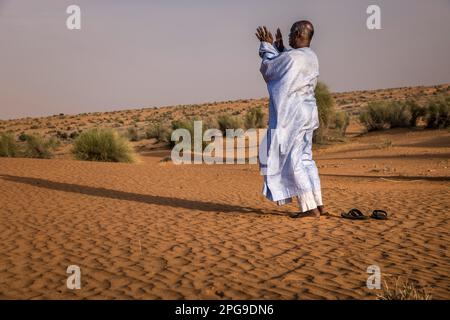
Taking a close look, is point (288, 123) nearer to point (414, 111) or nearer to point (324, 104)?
point (324, 104)

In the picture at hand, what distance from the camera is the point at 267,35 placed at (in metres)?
6.33

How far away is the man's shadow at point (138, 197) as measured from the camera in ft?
26.2

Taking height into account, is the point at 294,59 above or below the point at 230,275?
above

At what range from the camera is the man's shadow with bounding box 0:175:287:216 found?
800cm

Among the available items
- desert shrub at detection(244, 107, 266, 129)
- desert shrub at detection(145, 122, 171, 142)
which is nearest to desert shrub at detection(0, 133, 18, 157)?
desert shrub at detection(145, 122, 171, 142)

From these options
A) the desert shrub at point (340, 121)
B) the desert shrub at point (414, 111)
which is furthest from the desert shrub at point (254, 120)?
the desert shrub at point (414, 111)

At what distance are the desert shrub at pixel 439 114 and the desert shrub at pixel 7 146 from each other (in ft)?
69.8

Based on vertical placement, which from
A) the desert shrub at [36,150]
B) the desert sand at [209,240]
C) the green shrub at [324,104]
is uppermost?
the green shrub at [324,104]

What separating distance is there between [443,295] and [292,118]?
3119 mm

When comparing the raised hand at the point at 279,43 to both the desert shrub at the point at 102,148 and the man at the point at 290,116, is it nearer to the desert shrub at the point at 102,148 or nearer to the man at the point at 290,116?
the man at the point at 290,116

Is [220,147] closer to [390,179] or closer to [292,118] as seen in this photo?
[390,179]

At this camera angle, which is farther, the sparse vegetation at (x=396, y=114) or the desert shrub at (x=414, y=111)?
the desert shrub at (x=414, y=111)

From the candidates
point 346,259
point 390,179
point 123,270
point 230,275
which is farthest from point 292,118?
point 390,179

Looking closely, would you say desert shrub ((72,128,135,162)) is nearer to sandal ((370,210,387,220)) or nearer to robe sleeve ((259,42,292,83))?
robe sleeve ((259,42,292,83))
